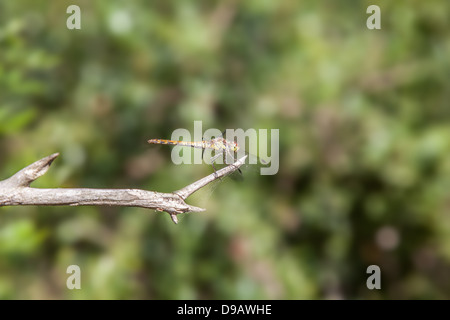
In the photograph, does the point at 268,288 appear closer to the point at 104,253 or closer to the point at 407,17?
the point at 104,253

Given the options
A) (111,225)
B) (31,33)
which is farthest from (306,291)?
(31,33)

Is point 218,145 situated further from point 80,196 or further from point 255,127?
point 255,127

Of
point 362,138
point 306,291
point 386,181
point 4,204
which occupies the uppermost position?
point 362,138

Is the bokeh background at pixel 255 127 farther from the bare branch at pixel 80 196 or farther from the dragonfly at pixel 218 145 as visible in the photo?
the bare branch at pixel 80 196

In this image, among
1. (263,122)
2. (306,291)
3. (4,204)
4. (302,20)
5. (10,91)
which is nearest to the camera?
(4,204)

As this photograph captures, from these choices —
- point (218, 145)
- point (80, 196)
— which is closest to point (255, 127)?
point (218, 145)

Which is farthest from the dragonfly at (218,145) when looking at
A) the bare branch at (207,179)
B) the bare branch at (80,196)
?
the bare branch at (80,196)
